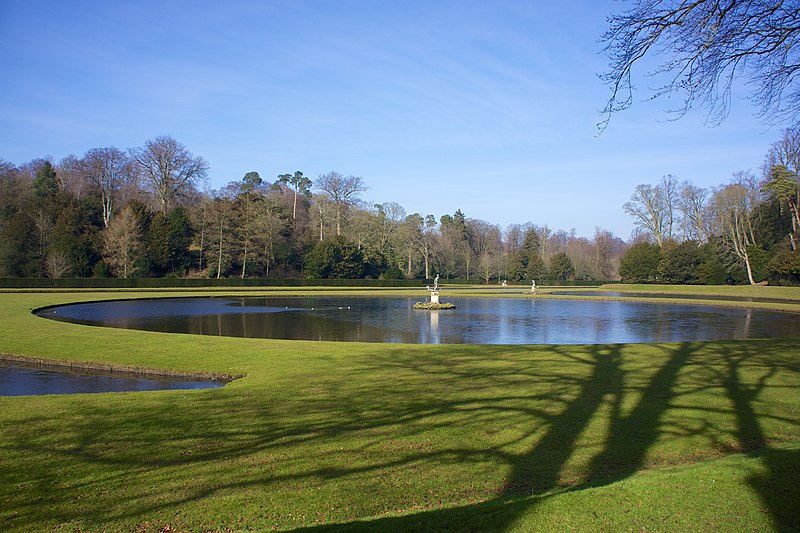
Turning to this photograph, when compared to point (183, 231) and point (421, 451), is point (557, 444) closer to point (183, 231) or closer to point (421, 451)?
point (421, 451)

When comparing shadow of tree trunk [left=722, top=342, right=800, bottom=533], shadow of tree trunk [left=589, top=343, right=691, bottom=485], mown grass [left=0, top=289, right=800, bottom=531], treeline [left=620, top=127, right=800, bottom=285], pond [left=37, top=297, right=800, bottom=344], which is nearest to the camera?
shadow of tree trunk [left=722, top=342, right=800, bottom=533]

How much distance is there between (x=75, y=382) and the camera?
11586 millimetres

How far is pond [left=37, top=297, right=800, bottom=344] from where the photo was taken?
19266 mm

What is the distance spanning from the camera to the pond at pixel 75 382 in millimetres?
10867

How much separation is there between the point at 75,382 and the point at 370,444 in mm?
8474

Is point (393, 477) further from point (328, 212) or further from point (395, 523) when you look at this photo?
point (328, 212)

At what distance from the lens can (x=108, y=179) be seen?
66375 mm

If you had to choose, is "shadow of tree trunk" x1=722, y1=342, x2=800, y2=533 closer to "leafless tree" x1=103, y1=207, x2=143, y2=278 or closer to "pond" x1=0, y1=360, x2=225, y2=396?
"pond" x1=0, y1=360, x2=225, y2=396

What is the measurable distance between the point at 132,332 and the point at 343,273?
47881 millimetres

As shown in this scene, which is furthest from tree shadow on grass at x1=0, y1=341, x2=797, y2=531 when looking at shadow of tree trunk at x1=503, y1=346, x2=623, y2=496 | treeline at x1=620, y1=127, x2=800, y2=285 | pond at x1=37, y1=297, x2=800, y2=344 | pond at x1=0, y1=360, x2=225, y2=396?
treeline at x1=620, y1=127, x2=800, y2=285

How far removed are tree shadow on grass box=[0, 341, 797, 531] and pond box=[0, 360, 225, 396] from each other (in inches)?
93.1

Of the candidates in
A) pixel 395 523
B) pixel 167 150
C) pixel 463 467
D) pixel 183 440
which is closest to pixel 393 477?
pixel 463 467

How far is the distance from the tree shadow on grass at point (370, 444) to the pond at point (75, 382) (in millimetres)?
2365

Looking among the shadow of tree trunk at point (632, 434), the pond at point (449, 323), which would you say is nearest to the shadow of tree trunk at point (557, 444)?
the shadow of tree trunk at point (632, 434)
